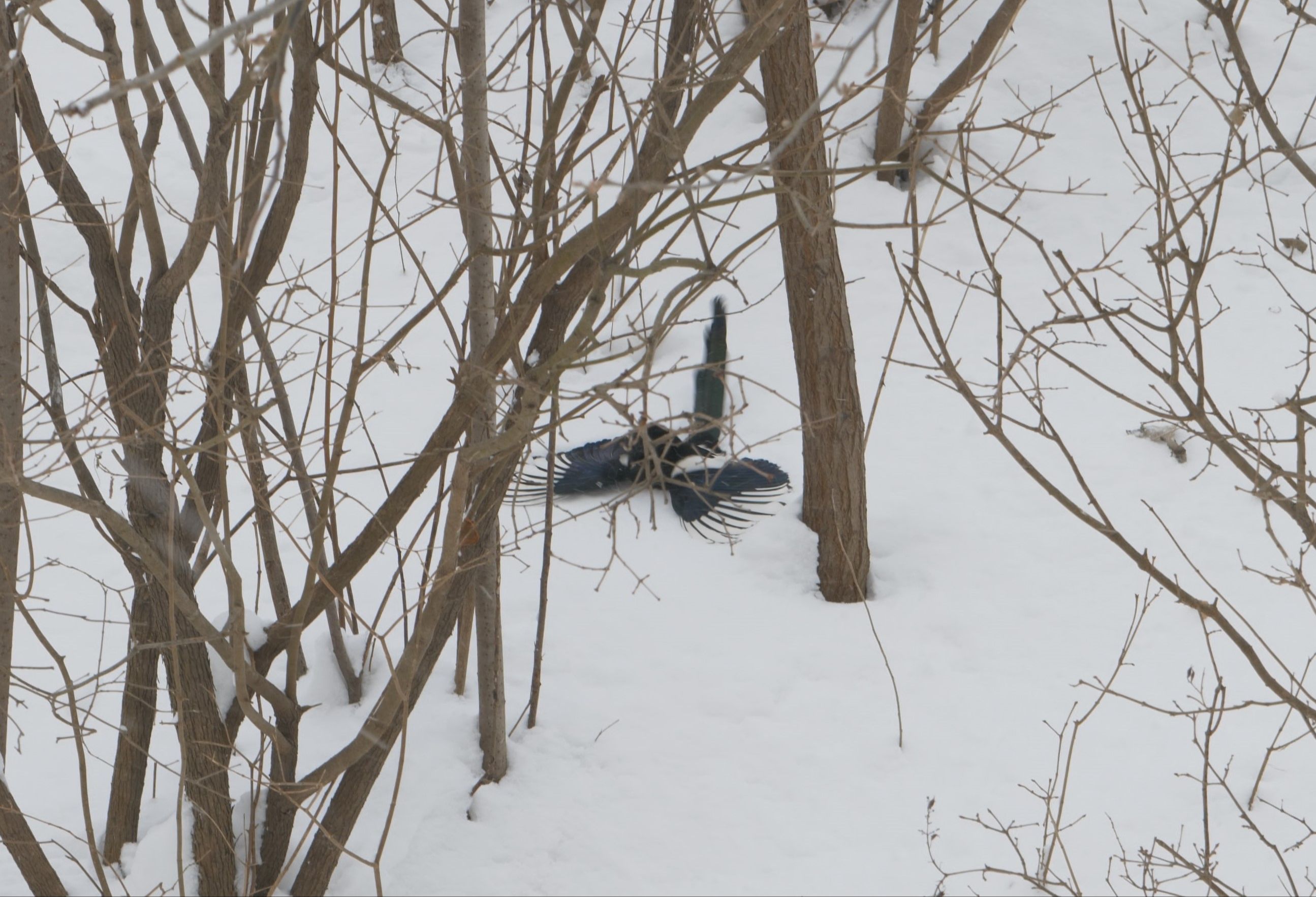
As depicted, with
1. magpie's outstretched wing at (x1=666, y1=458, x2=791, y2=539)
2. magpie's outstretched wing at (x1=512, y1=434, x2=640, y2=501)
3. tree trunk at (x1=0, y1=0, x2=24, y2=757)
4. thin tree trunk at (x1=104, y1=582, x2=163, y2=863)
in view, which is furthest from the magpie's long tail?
tree trunk at (x1=0, y1=0, x2=24, y2=757)

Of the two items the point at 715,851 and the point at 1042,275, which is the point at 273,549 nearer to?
the point at 715,851

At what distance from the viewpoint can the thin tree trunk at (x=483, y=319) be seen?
90.4 inches

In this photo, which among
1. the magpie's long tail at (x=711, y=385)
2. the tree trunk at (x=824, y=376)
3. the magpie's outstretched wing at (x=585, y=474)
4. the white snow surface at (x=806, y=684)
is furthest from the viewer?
the magpie's long tail at (x=711, y=385)

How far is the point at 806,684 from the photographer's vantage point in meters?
3.26

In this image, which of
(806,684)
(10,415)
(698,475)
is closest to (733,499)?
(698,475)

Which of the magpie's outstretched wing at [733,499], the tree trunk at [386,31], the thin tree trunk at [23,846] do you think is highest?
the tree trunk at [386,31]

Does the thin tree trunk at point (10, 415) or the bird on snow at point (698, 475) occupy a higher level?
the bird on snow at point (698, 475)

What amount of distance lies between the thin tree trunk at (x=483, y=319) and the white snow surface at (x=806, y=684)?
5.6 inches

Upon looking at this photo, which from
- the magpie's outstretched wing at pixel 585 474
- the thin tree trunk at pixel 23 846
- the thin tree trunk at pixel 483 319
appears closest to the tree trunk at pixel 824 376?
the magpie's outstretched wing at pixel 585 474

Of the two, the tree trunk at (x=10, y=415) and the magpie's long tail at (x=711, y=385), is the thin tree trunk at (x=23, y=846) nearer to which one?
the tree trunk at (x=10, y=415)

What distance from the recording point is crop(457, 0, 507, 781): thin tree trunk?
2297 mm

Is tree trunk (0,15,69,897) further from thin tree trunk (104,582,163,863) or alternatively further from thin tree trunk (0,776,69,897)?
thin tree trunk (104,582,163,863)

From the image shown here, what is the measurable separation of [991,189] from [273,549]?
500 centimetres

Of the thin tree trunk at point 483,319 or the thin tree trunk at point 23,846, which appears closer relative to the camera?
the thin tree trunk at point 23,846
